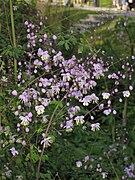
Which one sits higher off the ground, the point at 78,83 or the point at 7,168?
the point at 78,83

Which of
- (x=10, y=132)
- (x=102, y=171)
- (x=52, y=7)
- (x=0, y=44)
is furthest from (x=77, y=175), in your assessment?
(x=52, y=7)

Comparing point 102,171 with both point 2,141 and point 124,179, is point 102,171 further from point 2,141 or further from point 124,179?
point 2,141

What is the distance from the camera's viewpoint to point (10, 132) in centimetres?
230

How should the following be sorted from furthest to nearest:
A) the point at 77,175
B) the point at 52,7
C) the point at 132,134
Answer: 1. the point at 52,7
2. the point at 132,134
3. the point at 77,175

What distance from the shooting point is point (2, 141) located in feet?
7.90

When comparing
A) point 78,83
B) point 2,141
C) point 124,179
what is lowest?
point 124,179

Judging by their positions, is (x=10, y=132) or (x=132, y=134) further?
(x=132, y=134)

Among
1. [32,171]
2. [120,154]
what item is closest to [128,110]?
[120,154]

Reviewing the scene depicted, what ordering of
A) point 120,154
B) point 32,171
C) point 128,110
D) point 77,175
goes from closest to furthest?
point 32,171 → point 77,175 → point 120,154 → point 128,110

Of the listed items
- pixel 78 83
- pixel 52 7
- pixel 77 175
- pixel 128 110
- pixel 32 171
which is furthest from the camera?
pixel 52 7

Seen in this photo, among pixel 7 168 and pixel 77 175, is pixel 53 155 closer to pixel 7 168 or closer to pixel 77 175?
pixel 77 175

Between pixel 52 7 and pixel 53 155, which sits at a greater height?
pixel 52 7

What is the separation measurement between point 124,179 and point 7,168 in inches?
36.3

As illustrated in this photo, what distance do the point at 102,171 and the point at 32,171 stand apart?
2.28 feet
